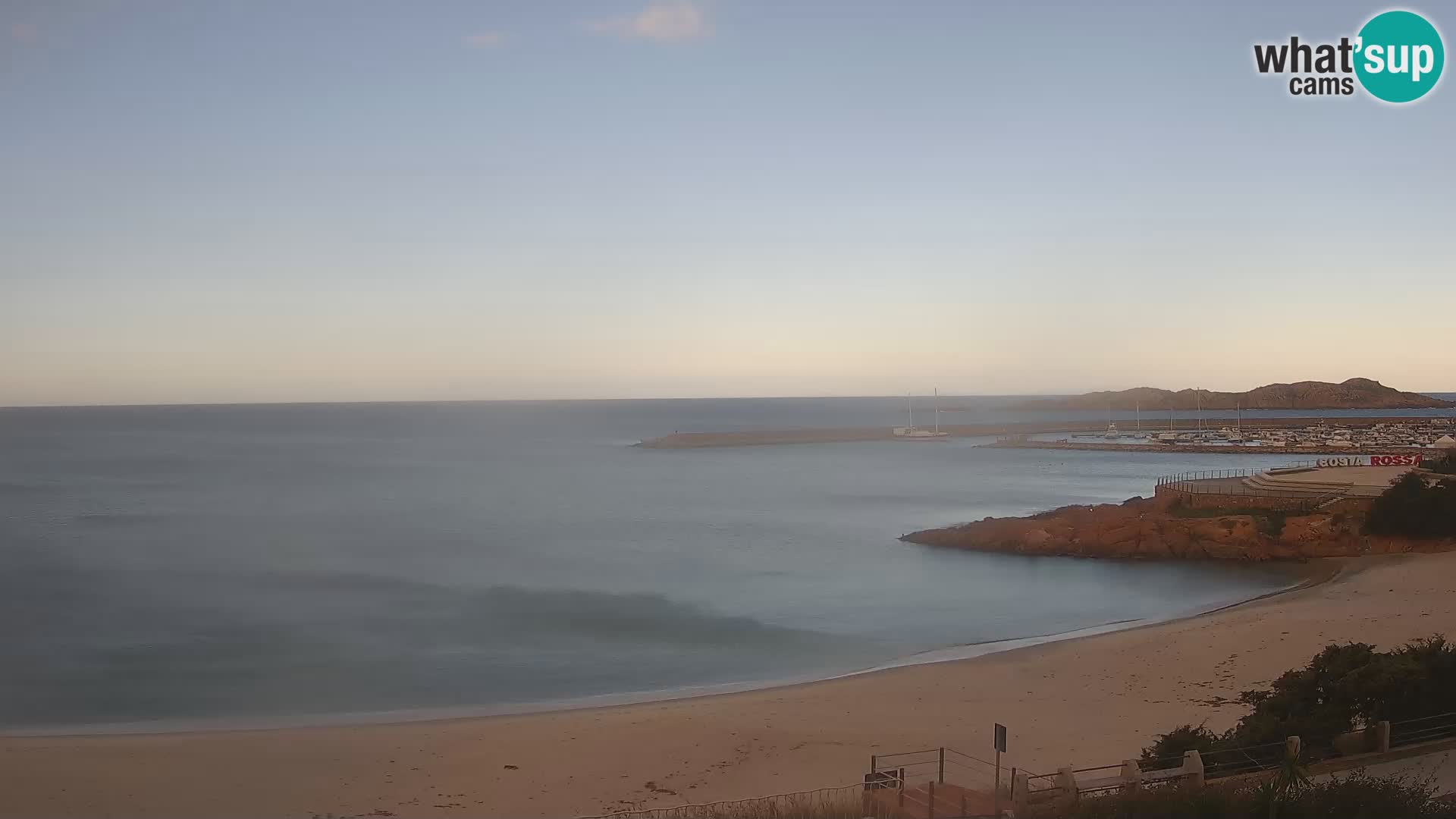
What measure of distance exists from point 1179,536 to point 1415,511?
20.1ft

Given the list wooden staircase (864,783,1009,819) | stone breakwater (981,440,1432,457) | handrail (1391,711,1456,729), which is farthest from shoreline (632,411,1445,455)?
wooden staircase (864,783,1009,819)

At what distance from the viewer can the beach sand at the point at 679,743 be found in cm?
1195

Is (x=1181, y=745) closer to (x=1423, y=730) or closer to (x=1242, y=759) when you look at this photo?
(x=1242, y=759)

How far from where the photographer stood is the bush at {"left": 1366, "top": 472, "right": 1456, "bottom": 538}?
92.5 ft

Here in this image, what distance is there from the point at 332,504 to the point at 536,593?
27354 mm

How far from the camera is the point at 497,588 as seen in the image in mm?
29219

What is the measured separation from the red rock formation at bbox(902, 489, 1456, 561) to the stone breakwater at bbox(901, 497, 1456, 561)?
0.07 ft

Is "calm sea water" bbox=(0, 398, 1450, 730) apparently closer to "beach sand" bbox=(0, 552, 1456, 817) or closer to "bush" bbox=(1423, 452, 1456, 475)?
"beach sand" bbox=(0, 552, 1456, 817)

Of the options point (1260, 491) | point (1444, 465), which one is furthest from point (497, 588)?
point (1444, 465)

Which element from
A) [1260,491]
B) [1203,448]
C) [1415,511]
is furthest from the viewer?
[1203,448]

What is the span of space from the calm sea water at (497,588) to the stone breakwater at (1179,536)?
109cm

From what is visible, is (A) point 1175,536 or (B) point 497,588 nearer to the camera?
(B) point 497,588

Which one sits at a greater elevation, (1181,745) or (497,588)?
(1181,745)

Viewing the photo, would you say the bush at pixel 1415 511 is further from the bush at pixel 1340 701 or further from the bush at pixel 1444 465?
the bush at pixel 1340 701
